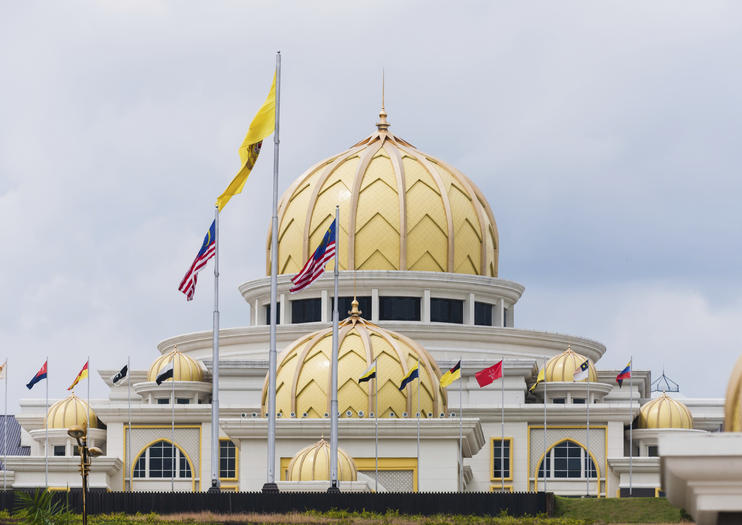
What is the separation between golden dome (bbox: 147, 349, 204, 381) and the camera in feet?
200

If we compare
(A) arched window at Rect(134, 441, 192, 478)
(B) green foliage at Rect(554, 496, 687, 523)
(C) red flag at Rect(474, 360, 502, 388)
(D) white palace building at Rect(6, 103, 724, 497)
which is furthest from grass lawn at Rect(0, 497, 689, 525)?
(A) arched window at Rect(134, 441, 192, 478)

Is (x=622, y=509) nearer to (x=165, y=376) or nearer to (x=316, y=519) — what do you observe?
(x=316, y=519)

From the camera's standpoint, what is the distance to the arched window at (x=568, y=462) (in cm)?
5791

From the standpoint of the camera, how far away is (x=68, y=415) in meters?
60.7

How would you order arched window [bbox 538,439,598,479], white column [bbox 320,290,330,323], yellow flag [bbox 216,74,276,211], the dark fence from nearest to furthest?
1. the dark fence
2. yellow flag [bbox 216,74,276,211]
3. arched window [bbox 538,439,598,479]
4. white column [bbox 320,290,330,323]

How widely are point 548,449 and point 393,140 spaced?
664 inches

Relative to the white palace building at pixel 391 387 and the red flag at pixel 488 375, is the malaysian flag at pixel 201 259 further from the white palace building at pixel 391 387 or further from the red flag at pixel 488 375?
the red flag at pixel 488 375

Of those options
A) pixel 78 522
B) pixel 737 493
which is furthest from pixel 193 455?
pixel 737 493

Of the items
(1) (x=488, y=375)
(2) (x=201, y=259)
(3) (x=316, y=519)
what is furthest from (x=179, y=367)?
(3) (x=316, y=519)

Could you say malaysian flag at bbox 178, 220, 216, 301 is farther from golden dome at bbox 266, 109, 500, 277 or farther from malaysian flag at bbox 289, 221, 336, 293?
golden dome at bbox 266, 109, 500, 277

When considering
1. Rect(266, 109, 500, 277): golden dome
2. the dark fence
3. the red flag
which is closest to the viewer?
the dark fence

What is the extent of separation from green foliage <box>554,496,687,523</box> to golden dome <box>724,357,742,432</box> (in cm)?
3161

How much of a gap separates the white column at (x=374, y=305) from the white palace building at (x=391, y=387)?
0.10 metres

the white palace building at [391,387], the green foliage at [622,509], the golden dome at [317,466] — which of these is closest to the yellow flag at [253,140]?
the golden dome at [317,466]
